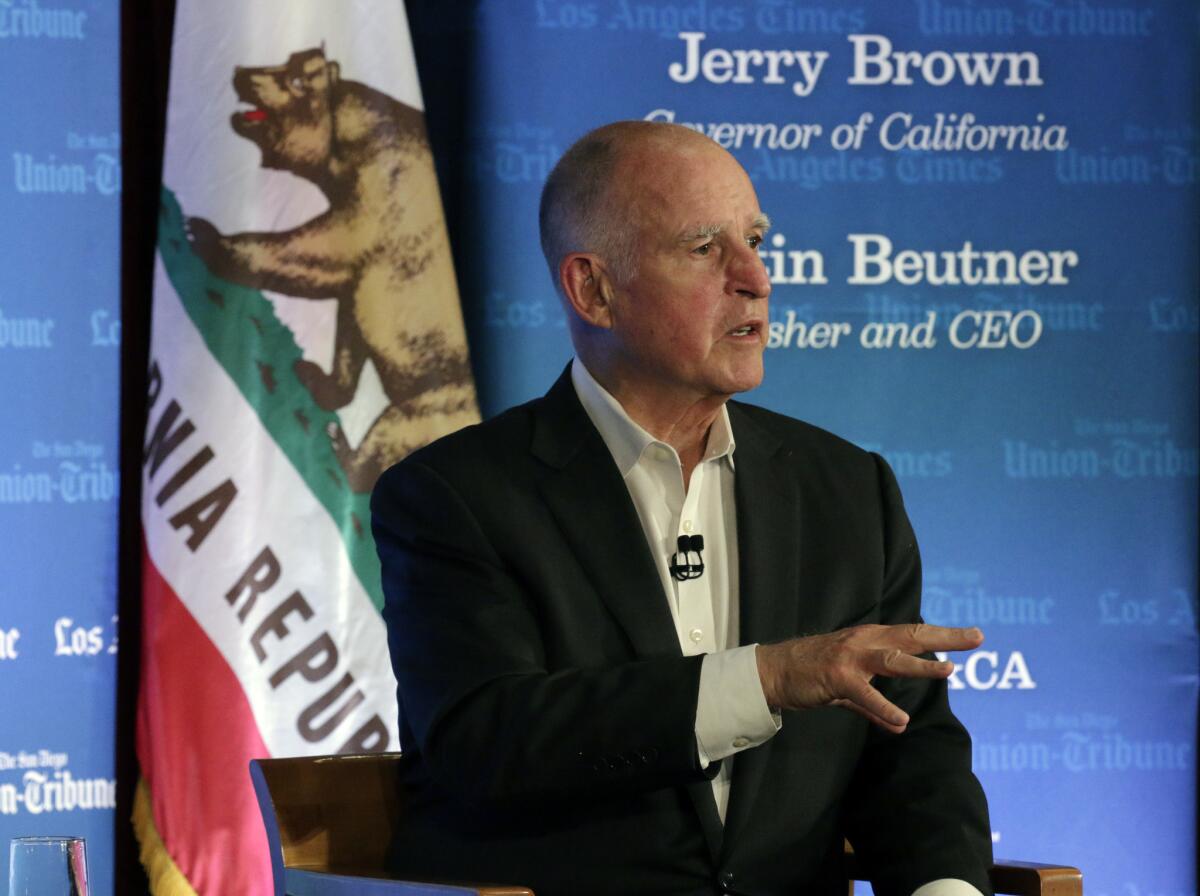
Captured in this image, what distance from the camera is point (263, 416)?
3.78 meters

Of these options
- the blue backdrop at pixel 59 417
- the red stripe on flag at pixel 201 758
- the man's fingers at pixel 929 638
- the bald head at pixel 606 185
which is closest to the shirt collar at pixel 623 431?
the bald head at pixel 606 185

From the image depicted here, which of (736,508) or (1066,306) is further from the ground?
(1066,306)

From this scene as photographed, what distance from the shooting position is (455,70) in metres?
4.25

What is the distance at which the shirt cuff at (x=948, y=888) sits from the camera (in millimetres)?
2084

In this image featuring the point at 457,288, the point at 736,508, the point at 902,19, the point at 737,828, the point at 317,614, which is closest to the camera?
the point at 737,828

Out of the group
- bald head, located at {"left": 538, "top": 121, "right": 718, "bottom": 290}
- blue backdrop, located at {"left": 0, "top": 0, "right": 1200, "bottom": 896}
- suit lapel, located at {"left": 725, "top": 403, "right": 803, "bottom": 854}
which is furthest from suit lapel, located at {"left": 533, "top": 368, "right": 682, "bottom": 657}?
blue backdrop, located at {"left": 0, "top": 0, "right": 1200, "bottom": 896}

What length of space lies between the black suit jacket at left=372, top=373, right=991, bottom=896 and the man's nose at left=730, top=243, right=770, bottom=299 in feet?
0.79

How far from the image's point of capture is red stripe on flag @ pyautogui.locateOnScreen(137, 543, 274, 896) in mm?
3725

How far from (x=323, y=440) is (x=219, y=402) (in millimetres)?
259

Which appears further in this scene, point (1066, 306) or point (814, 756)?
point (1066, 306)

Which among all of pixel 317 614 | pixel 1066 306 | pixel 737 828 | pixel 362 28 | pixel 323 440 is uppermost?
pixel 362 28

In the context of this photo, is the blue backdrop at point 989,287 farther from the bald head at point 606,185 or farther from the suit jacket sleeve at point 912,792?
the suit jacket sleeve at point 912,792

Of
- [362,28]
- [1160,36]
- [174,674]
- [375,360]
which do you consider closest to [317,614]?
[174,674]

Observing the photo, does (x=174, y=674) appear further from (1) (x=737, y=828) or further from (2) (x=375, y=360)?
(1) (x=737, y=828)
